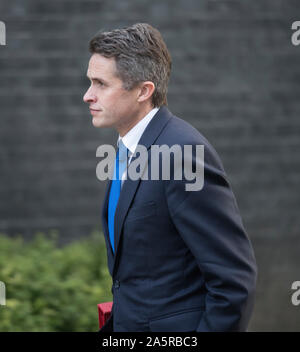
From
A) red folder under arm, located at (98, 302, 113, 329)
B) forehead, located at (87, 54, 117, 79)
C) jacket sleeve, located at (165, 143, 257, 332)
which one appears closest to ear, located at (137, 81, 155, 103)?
forehead, located at (87, 54, 117, 79)

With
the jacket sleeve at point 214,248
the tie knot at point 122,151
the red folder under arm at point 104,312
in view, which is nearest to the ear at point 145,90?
the tie knot at point 122,151

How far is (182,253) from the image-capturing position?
1.99m

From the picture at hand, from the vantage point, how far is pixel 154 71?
2160 millimetres

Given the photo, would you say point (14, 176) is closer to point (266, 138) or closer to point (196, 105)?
point (196, 105)

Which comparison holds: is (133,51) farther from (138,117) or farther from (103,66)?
(138,117)

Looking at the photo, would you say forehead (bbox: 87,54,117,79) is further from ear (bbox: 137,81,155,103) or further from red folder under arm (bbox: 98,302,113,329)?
red folder under arm (bbox: 98,302,113,329)

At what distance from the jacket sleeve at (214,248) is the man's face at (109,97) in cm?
35

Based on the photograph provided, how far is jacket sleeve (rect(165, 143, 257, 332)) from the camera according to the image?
190 centimetres

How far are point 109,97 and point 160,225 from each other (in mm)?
521

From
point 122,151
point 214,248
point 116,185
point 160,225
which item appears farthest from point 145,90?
point 214,248

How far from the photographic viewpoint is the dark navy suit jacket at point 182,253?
191 centimetres

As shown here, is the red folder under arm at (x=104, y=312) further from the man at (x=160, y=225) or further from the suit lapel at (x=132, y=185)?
the suit lapel at (x=132, y=185)
